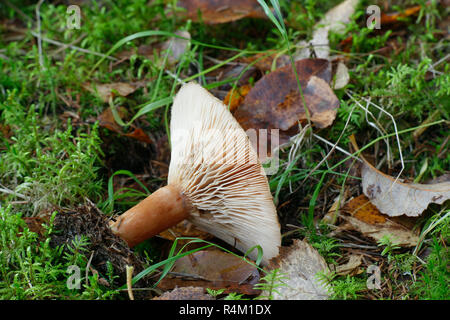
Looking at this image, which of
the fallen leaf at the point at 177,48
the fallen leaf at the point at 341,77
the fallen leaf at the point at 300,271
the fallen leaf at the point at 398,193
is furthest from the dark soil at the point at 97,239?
the fallen leaf at the point at 341,77

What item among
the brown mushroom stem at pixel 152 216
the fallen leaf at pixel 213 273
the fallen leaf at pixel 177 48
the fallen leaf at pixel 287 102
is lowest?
the fallen leaf at pixel 213 273

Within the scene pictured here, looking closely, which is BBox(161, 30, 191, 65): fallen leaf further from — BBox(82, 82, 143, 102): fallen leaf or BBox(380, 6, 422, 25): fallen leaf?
BBox(380, 6, 422, 25): fallen leaf

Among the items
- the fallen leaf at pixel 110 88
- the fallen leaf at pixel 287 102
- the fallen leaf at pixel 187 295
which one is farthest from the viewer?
the fallen leaf at pixel 110 88

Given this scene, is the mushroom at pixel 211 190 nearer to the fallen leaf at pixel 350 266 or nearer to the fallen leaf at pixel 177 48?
the fallen leaf at pixel 350 266

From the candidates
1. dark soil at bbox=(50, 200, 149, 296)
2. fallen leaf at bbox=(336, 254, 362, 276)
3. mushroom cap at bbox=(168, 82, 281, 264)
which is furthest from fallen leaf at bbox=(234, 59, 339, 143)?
dark soil at bbox=(50, 200, 149, 296)
